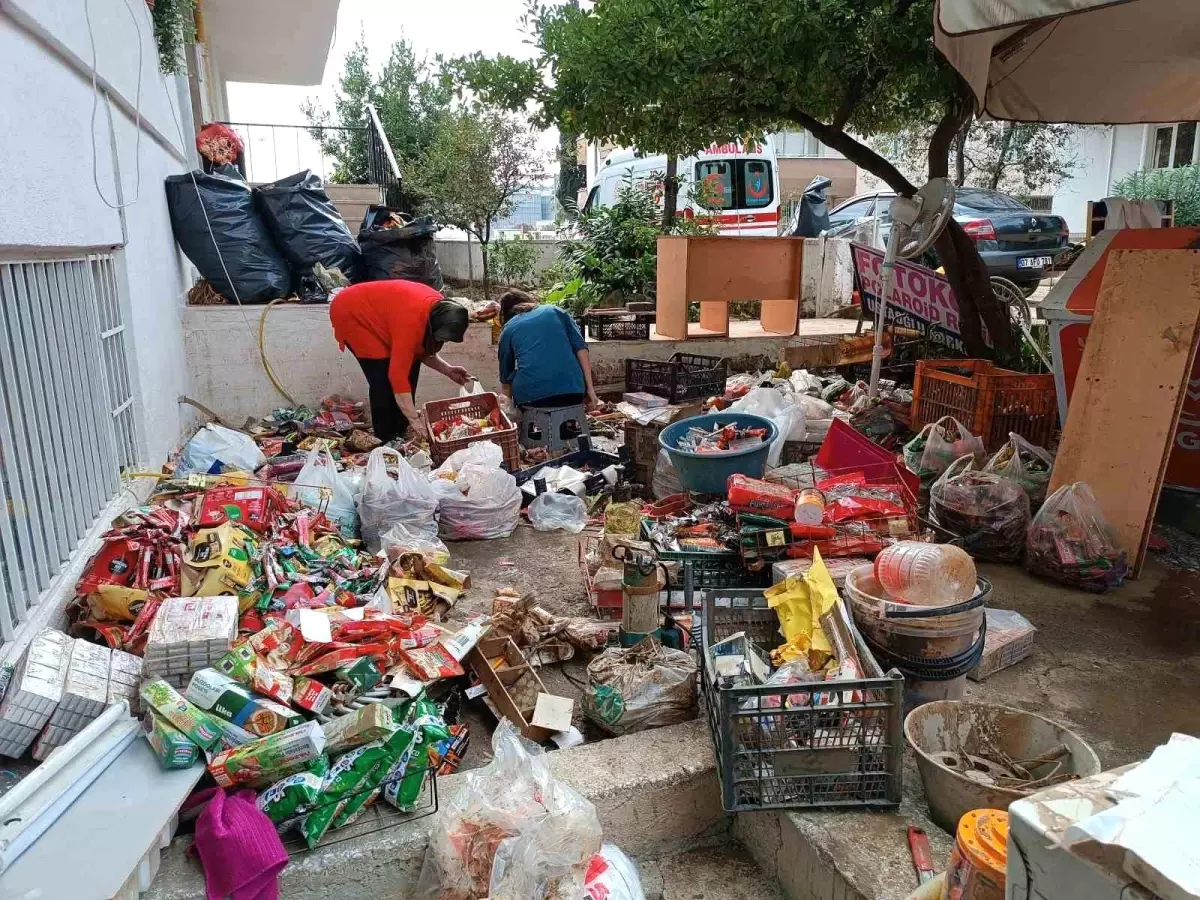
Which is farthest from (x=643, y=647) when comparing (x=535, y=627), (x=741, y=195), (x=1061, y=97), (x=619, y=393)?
(x=741, y=195)

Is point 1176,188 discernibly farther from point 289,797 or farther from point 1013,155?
point 289,797

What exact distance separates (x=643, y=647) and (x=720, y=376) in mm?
4209

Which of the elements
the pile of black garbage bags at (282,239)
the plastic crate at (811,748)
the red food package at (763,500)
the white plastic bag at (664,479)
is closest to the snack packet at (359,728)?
the plastic crate at (811,748)

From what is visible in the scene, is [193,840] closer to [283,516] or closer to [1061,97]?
[283,516]

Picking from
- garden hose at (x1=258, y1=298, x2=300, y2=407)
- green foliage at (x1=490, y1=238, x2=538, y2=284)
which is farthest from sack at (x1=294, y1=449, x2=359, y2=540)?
green foliage at (x1=490, y1=238, x2=538, y2=284)

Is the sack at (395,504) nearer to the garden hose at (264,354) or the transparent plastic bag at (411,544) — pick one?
the transparent plastic bag at (411,544)

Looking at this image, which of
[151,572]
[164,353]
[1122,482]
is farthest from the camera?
[164,353]

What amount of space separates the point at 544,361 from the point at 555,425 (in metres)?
0.51

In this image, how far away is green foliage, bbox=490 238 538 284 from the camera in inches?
515

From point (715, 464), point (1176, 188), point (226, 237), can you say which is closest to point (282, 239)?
point (226, 237)

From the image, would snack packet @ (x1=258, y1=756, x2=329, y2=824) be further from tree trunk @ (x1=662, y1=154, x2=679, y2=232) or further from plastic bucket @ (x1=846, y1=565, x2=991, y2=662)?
tree trunk @ (x1=662, y1=154, x2=679, y2=232)

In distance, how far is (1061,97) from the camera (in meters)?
5.77

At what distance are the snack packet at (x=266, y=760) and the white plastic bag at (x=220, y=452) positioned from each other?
9.95 feet

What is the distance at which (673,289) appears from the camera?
25.7 ft
